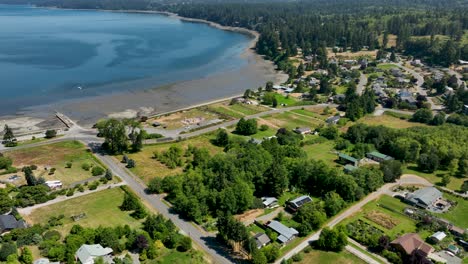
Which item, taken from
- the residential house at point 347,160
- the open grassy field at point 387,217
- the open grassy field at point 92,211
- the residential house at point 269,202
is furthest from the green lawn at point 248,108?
the open grassy field at point 387,217

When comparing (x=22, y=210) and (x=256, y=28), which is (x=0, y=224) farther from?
(x=256, y=28)

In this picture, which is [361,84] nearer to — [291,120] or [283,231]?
[291,120]

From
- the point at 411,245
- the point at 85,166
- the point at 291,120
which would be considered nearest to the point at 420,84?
the point at 291,120

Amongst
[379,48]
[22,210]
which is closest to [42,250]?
[22,210]

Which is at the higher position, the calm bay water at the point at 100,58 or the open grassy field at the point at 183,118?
the calm bay water at the point at 100,58

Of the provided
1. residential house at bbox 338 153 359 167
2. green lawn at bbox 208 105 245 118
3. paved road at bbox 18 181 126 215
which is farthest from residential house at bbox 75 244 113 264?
green lawn at bbox 208 105 245 118

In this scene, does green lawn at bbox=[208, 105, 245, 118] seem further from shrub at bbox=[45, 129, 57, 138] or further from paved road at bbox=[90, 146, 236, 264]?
shrub at bbox=[45, 129, 57, 138]

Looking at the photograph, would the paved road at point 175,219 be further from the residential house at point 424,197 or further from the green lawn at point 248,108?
the green lawn at point 248,108
